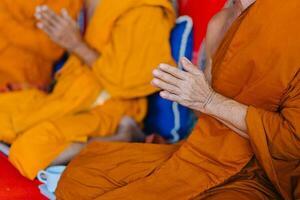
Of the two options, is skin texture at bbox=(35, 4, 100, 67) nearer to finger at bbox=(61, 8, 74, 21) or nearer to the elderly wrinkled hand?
finger at bbox=(61, 8, 74, 21)

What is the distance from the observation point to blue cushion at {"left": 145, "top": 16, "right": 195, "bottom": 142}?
1.95m

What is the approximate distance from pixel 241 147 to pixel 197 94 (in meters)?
0.18

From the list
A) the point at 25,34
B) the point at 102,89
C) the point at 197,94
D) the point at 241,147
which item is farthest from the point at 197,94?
the point at 25,34

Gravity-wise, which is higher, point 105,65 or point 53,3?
point 53,3

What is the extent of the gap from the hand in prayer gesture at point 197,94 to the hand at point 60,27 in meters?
0.62

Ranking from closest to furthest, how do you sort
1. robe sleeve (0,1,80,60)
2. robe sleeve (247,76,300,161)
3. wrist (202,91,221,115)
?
1. robe sleeve (247,76,300,161)
2. wrist (202,91,221,115)
3. robe sleeve (0,1,80,60)

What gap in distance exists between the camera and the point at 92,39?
200 centimetres

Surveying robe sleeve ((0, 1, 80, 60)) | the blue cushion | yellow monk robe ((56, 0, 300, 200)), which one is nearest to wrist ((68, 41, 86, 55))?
robe sleeve ((0, 1, 80, 60))

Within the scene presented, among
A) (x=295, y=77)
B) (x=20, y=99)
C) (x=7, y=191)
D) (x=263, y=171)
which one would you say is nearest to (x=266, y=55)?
(x=295, y=77)

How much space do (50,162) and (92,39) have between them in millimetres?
452

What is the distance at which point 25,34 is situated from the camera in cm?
211

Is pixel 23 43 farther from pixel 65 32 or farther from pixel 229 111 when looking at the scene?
pixel 229 111

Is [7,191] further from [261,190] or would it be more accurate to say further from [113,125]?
[261,190]

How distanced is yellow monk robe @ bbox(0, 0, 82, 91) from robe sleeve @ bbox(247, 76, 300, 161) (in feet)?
3.25
